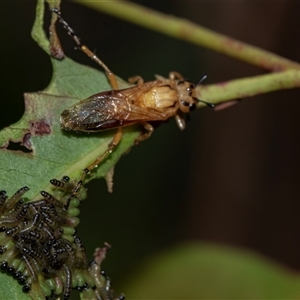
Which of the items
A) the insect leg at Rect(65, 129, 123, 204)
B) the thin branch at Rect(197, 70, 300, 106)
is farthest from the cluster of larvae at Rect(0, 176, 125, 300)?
the thin branch at Rect(197, 70, 300, 106)

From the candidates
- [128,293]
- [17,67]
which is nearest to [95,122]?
[128,293]

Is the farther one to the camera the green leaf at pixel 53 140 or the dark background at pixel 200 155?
the dark background at pixel 200 155

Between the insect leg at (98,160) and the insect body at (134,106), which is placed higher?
the insect body at (134,106)

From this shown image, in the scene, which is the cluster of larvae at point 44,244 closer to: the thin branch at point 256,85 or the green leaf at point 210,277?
the thin branch at point 256,85

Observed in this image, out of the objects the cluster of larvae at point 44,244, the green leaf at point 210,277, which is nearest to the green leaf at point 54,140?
the cluster of larvae at point 44,244

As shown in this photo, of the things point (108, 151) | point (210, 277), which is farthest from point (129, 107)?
point (210, 277)

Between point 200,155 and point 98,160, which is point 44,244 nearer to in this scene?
point 98,160
